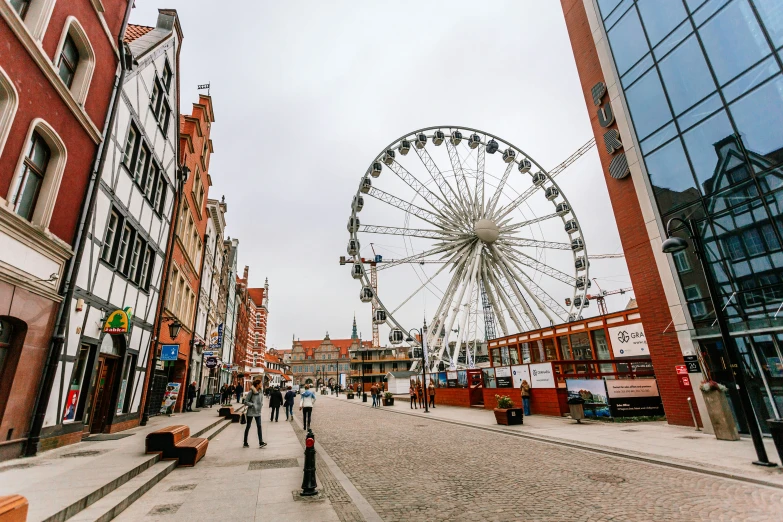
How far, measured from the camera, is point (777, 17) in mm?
10000

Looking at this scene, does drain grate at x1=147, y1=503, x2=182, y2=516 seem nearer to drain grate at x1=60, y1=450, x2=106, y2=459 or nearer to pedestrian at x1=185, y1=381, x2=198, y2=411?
drain grate at x1=60, y1=450, x2=106, y2=459

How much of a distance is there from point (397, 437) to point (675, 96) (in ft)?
48.4

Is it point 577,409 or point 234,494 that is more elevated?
point 577,409

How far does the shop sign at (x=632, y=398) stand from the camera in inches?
637

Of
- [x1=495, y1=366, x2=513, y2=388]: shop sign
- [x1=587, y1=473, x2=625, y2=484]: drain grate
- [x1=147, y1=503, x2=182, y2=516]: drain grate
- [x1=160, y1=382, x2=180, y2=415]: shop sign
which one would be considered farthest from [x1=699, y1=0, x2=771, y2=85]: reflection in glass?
Result: [x1=160, y1=382, x2=180, y2=415]: shop sign

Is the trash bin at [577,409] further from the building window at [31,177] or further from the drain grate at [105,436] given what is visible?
the building window at [31,177]

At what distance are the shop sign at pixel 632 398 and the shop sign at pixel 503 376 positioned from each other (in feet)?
18.4

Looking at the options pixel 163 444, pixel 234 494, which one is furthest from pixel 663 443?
pixel 163 444

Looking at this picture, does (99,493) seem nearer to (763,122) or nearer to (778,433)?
(778,433)

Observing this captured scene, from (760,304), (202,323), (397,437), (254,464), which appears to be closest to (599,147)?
(760,304)

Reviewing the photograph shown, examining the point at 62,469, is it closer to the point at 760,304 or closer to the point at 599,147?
the point at 760,304

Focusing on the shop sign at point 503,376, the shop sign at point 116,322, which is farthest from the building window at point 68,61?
the shop sign at point 503,376

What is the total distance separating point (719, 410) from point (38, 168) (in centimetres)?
1790

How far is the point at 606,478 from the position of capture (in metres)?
7.24
